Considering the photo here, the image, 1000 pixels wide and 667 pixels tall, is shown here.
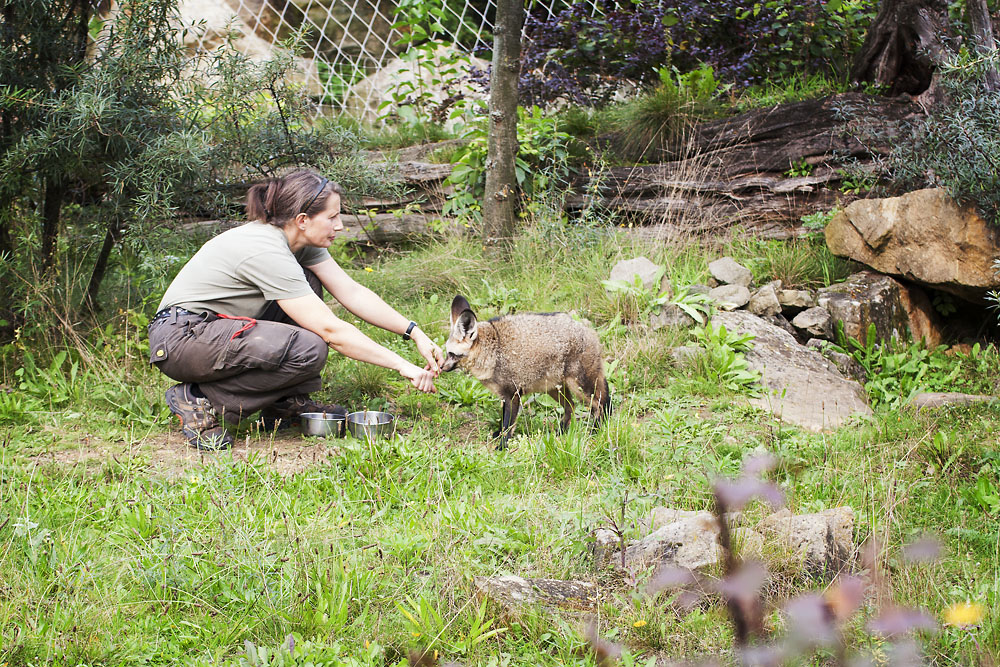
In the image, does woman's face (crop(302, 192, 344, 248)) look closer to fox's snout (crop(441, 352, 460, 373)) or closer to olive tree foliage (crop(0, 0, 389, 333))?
fox's snout (crop(441, 352, 460, 373))

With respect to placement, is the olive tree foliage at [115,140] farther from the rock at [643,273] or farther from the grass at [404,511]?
the rock at [643,273]

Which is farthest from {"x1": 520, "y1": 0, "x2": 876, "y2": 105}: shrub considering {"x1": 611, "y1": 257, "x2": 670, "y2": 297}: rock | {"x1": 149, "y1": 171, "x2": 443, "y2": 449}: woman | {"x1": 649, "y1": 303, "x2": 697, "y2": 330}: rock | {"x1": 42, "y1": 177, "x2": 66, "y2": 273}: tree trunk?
{"x1": 42, "y1": 177, "x2": 66, "y2": 273}: tree trunk

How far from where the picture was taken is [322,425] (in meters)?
5.05

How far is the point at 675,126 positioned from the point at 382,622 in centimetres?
705

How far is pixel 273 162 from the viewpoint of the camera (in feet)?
21.5

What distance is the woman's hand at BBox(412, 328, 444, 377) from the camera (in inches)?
188

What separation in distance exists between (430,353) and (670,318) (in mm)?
2499

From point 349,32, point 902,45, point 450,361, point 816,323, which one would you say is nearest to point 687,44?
point 902,45

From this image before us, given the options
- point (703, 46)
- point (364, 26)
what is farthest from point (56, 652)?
point (364, 26)

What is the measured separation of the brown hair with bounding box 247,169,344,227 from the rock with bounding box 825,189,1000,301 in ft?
14.7

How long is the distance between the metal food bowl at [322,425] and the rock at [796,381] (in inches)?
110

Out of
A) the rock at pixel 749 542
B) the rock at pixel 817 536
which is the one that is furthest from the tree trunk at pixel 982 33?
the rock at pixel 749 542

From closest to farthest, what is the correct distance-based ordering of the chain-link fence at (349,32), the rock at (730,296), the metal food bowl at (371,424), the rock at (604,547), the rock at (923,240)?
the rock at (604,547)
the metal food bowl at (371,424)
the rock at (923,240)
the rock at (730,296)
the chain-link fence at (349,32)

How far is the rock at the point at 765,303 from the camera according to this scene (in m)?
6.82
